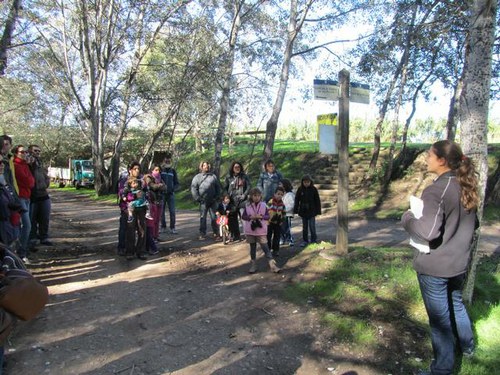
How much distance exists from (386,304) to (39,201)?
6.96m

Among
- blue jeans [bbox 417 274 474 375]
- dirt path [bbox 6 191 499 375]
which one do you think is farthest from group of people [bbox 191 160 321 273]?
blue jeans [bbox 417 274 474 375]

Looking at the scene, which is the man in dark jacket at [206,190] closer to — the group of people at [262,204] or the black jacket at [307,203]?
the group of people at [262,204]

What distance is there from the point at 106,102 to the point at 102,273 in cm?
1807

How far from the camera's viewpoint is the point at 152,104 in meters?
23.4

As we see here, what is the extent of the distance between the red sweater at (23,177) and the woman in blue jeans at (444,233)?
21.0 ft

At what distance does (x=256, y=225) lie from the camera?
6465 mm

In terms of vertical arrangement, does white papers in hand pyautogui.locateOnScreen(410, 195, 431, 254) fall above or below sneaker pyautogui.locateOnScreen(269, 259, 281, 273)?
above

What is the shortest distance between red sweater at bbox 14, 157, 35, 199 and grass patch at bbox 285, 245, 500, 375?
16.2ft

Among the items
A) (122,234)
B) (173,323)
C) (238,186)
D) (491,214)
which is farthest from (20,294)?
(491,214)

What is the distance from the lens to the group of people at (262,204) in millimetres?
6531

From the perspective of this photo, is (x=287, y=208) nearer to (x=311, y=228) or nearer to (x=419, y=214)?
(x=311, y=228)

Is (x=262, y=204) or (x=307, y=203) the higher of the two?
(x=262, y=204)

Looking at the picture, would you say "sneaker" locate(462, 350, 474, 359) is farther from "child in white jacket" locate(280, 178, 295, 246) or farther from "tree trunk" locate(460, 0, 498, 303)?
"child in white jacket" locate(280, 178, 295, 246)

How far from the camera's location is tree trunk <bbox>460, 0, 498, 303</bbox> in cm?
411
